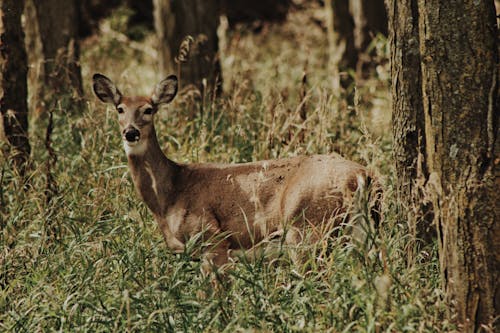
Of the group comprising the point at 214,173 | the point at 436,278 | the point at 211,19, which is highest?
the point at 211,19

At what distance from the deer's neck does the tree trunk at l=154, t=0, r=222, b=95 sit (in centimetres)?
318

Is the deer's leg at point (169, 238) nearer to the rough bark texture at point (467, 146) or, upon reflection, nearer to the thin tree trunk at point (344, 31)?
the rough bark texture at point (467, 146)

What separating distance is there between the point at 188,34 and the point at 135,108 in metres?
3.57

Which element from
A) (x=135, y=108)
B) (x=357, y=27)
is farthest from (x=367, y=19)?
(x=135, y=108)

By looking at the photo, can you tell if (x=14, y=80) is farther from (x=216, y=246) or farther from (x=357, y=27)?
(x=357, y=27)

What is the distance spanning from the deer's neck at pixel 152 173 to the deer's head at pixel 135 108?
23mm

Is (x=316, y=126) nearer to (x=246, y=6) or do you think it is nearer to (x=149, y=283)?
(x=149, y=283)

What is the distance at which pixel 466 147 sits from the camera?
490 centimetres

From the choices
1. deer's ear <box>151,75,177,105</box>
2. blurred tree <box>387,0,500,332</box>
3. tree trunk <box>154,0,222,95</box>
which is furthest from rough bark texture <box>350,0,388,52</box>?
blurred tree <box>387,0,500,332</box>

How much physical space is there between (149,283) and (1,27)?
3.25 metres

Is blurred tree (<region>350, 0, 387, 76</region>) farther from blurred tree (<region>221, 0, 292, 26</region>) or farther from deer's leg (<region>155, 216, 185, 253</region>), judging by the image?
blurred tree (<region>221, 0, 292, 26</region>)

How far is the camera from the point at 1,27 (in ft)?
25.1

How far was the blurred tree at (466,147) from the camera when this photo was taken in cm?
486

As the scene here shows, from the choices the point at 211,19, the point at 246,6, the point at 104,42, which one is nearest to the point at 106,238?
the point at 211,19
